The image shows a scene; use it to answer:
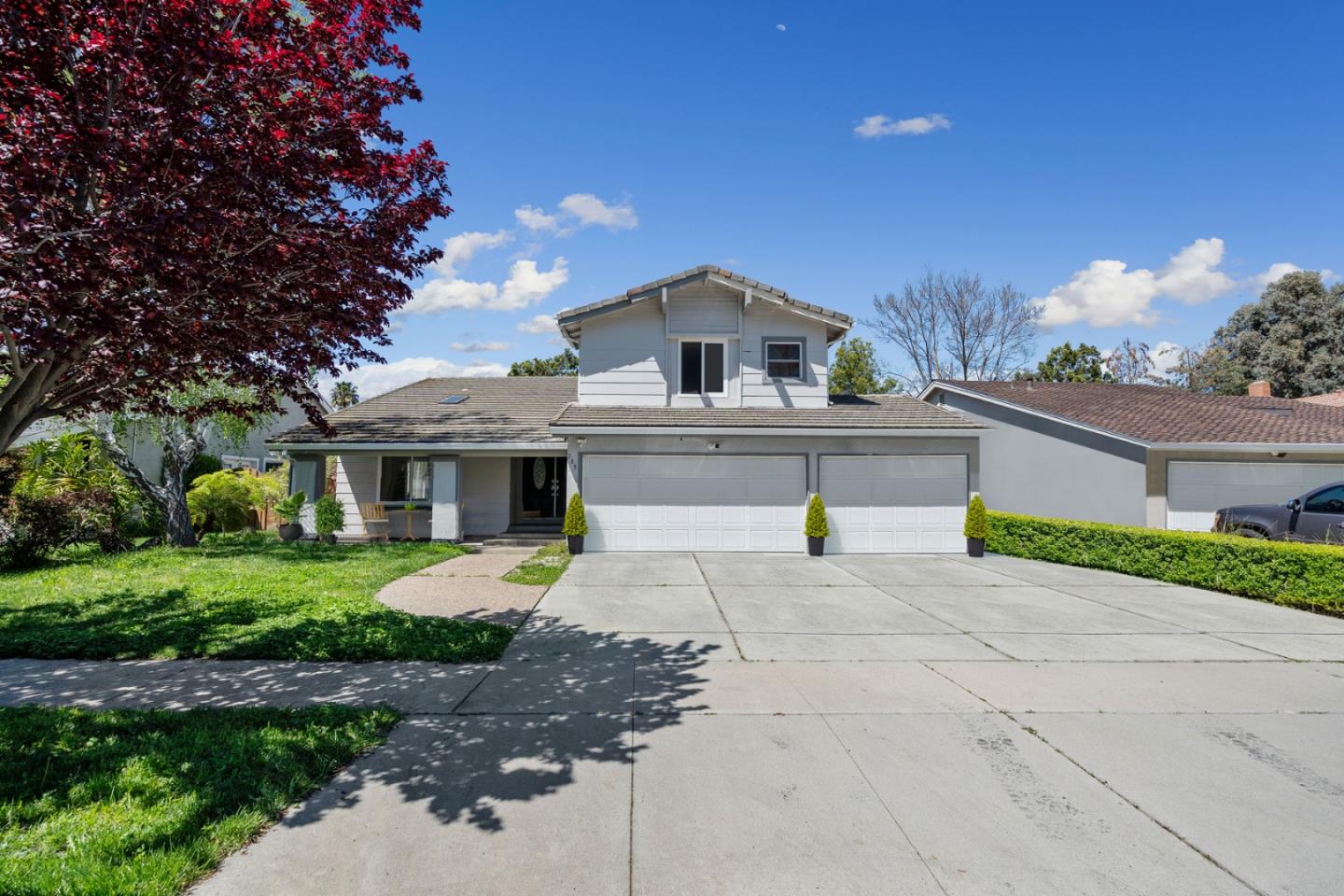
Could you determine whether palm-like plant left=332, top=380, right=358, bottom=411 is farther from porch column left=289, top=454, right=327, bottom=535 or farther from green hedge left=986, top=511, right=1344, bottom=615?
green hedge left=986, top=511, right=1344, bottom=615

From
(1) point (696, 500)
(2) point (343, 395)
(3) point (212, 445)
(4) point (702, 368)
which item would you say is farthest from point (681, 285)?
(2) point (343, 395)

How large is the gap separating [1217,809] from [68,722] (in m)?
7.53

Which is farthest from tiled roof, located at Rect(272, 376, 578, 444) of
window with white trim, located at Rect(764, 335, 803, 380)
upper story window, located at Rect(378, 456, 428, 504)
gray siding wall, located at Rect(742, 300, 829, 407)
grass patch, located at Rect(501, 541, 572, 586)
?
window with white trim, located at Rect(764, 335, 803, 380)

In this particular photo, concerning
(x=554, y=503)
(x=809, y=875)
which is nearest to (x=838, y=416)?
Answer: (x=554, y=503)

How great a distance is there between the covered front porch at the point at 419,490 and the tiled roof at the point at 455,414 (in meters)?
0.48

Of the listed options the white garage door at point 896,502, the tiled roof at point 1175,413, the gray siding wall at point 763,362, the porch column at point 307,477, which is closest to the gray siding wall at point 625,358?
the gray siding wall at point 763,362

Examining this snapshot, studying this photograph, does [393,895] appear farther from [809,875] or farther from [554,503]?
[554,503]

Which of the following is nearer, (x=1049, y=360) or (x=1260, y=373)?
(x=1260, y=373)

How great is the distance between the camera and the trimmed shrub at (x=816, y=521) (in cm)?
1344

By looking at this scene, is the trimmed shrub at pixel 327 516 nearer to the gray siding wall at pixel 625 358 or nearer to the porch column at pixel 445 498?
the porch column at pixel 445 498

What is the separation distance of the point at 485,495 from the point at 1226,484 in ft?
59.0

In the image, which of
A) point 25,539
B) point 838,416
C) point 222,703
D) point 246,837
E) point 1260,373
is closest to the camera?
point 246,837

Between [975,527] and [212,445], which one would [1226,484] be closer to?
[975,527]

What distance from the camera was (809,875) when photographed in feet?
9.59
